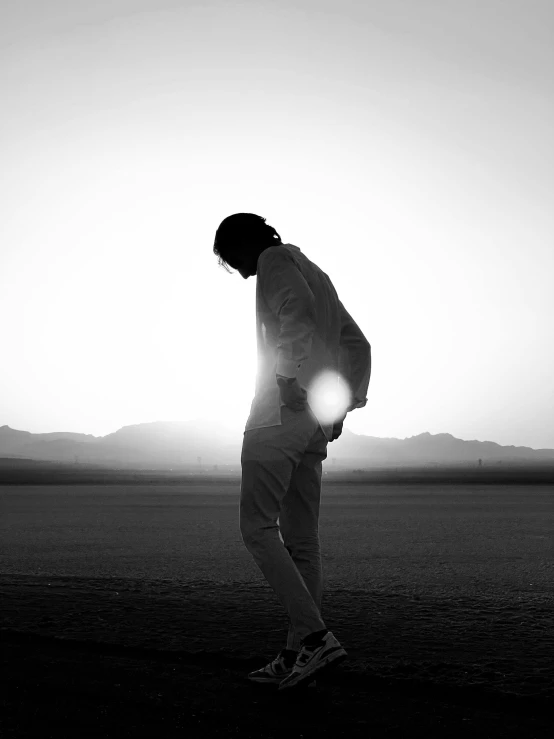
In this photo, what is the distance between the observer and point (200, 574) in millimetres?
5719

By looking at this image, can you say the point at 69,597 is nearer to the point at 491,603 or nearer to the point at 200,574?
the point at 200,574

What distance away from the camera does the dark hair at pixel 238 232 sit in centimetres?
275

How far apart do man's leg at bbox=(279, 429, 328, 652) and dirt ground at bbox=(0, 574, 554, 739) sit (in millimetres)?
371

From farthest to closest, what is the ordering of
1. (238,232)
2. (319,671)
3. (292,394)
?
(238,232), (292,394), (319,671)

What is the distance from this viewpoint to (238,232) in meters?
2.75

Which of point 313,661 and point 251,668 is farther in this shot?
point 251,668

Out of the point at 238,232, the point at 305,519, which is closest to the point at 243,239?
the point at 238,232

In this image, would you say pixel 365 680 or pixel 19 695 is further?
pixel 365 680

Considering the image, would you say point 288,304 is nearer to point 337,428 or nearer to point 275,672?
point 337,428

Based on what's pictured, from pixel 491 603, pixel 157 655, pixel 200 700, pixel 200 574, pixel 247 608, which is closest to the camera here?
pixel 200 700

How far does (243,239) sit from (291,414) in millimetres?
762

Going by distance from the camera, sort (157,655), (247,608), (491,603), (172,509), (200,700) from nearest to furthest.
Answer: (200,700)
(157,655)
(247,608)
(491,603)
(172,509)

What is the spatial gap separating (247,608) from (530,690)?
5.44ft

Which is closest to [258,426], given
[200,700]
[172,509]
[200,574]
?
[200,700]
